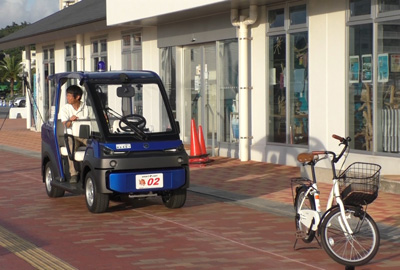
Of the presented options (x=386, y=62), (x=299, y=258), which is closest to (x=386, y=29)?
(x=386, y=62)

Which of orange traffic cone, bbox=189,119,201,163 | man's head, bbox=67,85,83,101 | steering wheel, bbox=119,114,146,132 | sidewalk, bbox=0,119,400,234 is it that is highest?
man's head, bbox=67,85,83,101

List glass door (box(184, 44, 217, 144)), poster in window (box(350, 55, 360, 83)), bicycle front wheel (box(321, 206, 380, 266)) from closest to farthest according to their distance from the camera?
bicycle front wheel (box(321, 206, 380, 266)) → poster in window (box(350, 55, 360, 83)) → glass door (box(184, 44, 217, 144))

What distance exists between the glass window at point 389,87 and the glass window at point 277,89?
11.5 feet

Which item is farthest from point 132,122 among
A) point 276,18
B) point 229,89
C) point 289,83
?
point 229,89

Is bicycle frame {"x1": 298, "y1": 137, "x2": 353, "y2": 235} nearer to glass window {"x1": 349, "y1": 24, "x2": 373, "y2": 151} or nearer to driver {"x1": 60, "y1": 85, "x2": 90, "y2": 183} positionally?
driver {"x1": 60, "y1": 85, "x2": 90, "y2": 183}

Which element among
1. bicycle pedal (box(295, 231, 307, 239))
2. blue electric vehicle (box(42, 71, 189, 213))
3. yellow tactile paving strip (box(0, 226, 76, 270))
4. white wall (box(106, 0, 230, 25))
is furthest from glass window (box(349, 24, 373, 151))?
yellow tactile paving strip (box(0, 226, 76, 270))

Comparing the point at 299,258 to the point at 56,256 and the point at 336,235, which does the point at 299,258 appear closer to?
the point at 336,235

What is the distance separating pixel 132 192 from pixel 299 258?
3.56 m

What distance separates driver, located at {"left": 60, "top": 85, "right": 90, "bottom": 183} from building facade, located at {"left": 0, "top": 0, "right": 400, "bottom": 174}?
538 centimetres

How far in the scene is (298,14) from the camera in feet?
58.7

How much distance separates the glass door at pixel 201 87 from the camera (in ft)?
71.2

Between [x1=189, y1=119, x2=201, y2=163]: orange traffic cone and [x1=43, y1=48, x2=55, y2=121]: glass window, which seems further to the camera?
[x1=43, y1=48, x2=55, y2=121]: glass window

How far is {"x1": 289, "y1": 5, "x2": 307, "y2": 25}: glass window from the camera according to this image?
17.7 m

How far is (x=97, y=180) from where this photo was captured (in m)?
11.6
